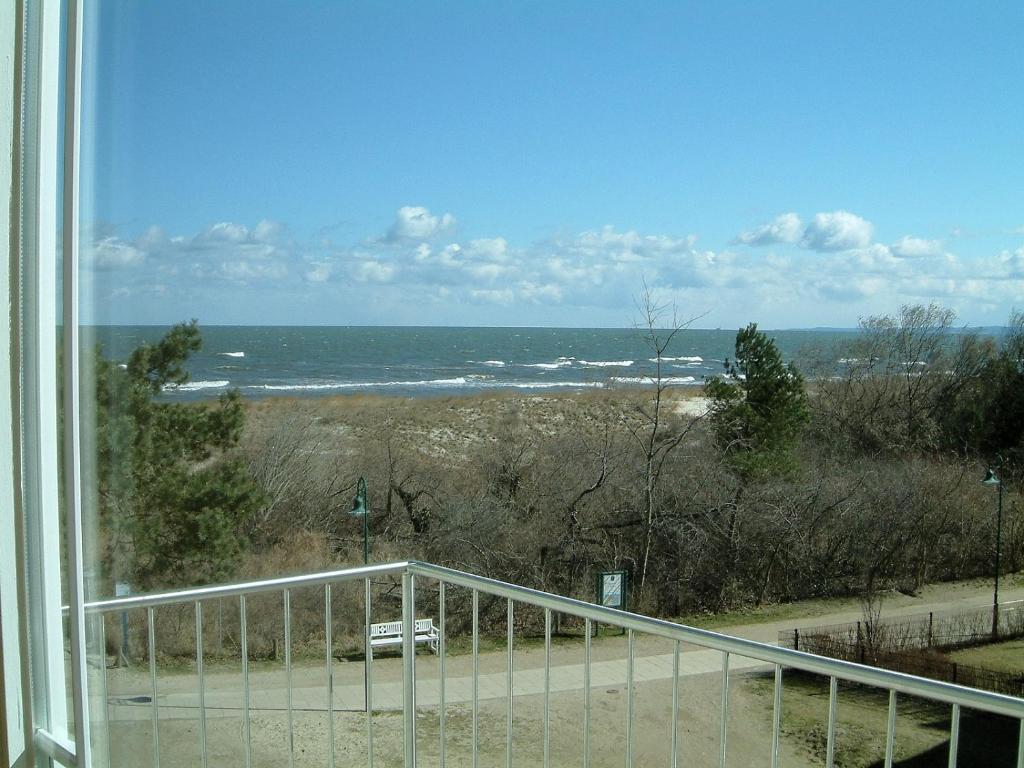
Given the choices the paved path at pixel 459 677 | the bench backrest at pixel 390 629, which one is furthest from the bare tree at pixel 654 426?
the bench backrest at pixel 390 629

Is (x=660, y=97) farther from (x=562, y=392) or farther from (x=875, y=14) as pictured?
(x=562, y=392)

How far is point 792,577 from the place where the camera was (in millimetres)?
8961

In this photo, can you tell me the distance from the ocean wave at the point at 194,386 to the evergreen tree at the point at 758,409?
6638 mm

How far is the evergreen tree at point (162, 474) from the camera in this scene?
4.06ft

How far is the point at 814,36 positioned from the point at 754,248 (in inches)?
394

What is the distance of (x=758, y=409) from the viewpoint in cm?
1059

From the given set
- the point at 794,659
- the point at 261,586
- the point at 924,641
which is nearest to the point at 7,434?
the point at 261,586

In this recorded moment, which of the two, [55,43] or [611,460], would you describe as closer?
[55,43]

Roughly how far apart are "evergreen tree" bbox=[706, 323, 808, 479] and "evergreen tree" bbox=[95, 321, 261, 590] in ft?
21.6

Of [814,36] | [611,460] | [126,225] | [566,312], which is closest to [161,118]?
[126,225]

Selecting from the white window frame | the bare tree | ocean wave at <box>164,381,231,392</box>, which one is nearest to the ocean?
ocean wave at <box>164,381,231,392</box>

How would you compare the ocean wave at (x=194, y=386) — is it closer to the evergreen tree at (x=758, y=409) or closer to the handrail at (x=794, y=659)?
the handrail at (x=794, y=659)

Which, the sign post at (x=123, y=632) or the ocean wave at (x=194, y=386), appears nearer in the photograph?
the sign post at (x=123, y=632)

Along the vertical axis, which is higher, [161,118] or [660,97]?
[660,97]
